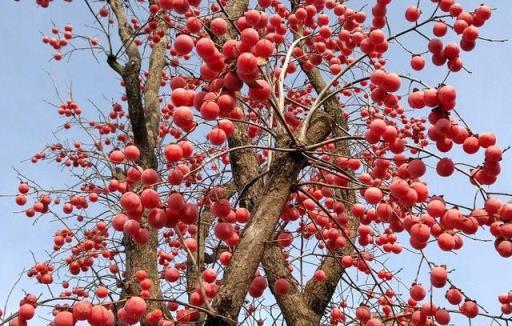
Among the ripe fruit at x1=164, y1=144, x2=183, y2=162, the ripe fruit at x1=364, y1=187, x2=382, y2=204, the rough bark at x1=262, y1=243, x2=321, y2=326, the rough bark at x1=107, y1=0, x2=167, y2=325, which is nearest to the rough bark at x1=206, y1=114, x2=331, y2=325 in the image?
the ripe fruit at x1=364, y1=187, x2=382, y2=204

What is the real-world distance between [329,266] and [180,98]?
2.70 m

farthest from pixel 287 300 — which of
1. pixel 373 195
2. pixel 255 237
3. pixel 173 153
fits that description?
pixel 173 153

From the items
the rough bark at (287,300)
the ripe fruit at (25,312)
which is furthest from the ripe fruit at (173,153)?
the rough bark at (287,300)

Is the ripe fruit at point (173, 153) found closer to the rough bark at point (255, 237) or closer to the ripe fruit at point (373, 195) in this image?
the rough bark at point (255, 237)

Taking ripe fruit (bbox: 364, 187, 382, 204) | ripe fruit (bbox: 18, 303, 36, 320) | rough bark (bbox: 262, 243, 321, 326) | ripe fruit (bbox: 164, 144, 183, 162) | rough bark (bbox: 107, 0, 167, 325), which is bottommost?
ripe fruit (bbox: 18, 303, 36, 320)

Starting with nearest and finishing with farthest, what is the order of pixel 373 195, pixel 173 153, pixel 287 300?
pixel 173 153, pixel 373 195, pixel 287 300

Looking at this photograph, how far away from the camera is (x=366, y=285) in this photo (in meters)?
4.10

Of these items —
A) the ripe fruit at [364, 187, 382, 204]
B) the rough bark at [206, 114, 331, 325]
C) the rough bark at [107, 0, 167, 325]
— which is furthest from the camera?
the rough bark at [107, 0, 167, 325]

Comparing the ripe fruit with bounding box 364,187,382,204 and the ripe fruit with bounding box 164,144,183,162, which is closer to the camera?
the ripe fruit with bounding box 164,144,183,162

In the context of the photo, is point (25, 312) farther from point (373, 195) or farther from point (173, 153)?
point (373, 195)

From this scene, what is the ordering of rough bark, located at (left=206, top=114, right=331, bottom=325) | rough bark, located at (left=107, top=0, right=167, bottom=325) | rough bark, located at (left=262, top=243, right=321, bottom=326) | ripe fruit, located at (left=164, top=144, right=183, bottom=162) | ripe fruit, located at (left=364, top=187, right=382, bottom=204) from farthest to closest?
rough bark, located at (left=107, top=0, right=167, bottom=325) → rough bark, located at (left=262, top=243, right=321, bottom=326) → ripe fruit, located at (left=364, top=187, right=382, bottom=204) → rough bark, located at (left=206, top=114, right=331, bottom=325) → ripe fruit, located at (left=164, top=144, right=183, bottom=162)

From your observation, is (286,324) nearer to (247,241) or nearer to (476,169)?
(247,241)

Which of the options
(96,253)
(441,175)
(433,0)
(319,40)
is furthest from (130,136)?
(441,175)

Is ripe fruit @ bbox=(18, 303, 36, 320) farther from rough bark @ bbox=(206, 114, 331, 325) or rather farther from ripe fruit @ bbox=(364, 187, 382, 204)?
ripe fruit @ bbox=(364, 187, 382, 204)
